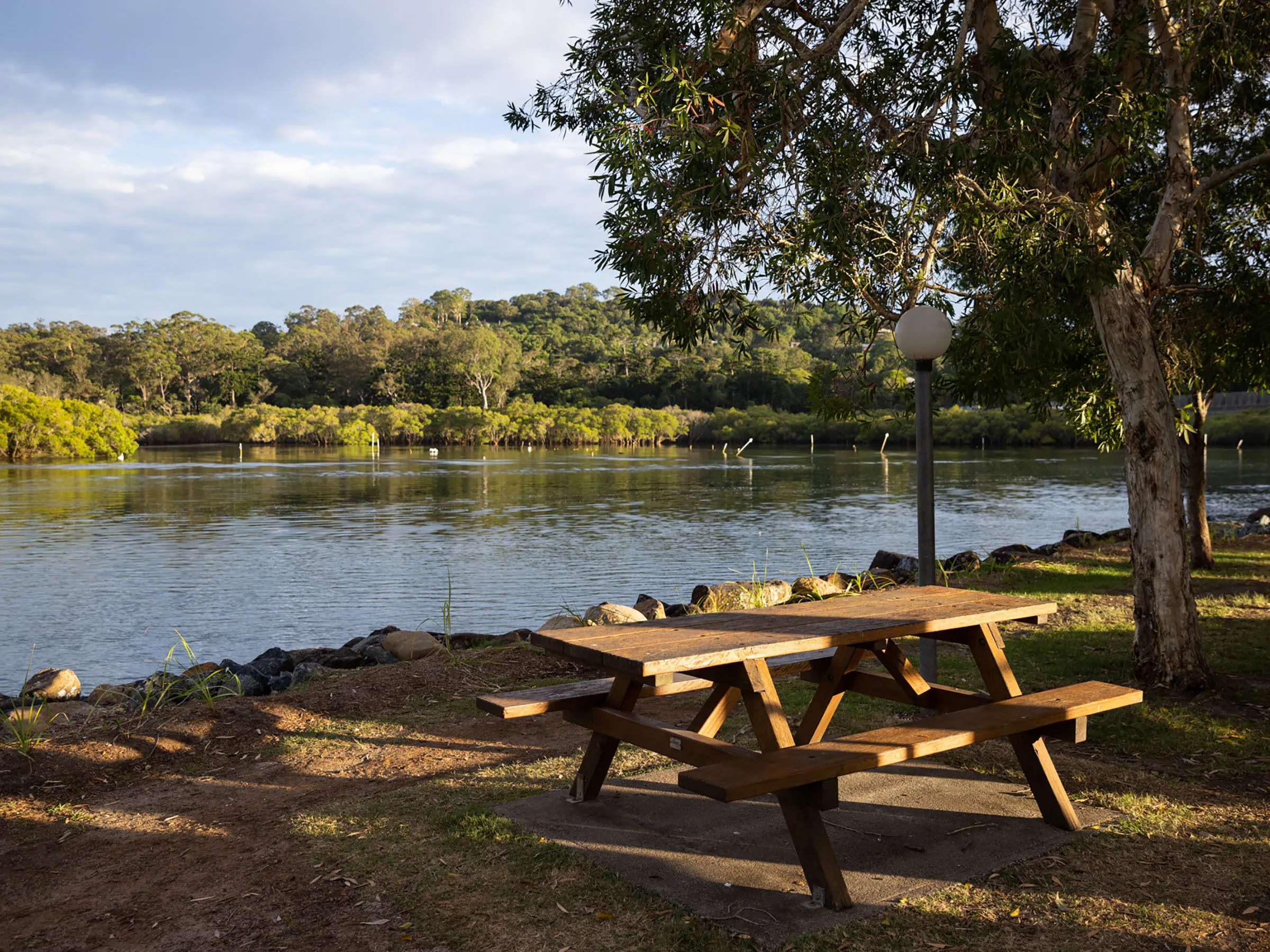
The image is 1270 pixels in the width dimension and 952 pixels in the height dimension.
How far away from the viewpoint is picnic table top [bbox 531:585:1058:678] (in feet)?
9.84

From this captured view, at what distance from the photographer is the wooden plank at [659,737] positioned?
119 inches

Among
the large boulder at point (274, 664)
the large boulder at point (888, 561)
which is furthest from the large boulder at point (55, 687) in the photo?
the large boulder at point (888, 561)

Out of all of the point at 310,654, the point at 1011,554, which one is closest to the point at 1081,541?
the point at 1011,554

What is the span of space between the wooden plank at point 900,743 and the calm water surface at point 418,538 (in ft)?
27.9

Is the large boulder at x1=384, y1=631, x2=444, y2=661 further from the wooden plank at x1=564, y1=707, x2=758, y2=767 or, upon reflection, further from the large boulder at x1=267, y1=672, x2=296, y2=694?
the wooden plank at x1=564, y1=707, x2=758, y2=767

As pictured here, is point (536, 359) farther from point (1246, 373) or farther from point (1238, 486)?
point (1246, 373)

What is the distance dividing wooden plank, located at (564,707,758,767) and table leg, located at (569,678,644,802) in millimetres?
40

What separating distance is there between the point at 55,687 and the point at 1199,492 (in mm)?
10482

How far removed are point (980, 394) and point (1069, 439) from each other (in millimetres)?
62352

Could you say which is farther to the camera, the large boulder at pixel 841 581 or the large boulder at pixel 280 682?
the large boulder at pixel 841 581

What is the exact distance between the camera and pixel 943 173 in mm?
5223

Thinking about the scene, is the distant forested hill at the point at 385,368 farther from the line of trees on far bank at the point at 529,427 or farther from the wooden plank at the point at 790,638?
the wooden plank at the point at 790,638

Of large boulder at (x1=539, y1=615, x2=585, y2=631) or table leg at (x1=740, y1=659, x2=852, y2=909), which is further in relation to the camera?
large boulder at (x1=539, y1=615, x2=585, y2=631)

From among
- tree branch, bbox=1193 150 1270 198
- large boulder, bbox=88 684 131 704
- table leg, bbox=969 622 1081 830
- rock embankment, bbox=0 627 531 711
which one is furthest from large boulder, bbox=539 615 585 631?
tree branch, bbox=1193 150 1270 198
